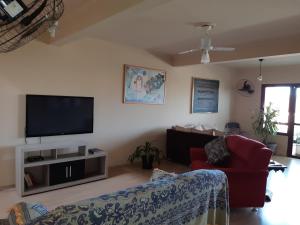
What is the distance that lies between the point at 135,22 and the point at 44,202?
8.77ft

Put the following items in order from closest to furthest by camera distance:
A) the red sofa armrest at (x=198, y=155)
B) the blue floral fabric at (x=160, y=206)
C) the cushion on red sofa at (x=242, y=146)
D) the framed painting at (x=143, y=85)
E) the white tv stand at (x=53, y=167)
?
1. the blue floral fabric at (x=160, y=206)
2. the cushion on red sofa at (x=242, y=146)
3. the white tv stand at (x=53, y=167)
4. the red sofa armrest at (x=198, y=155)
5. the framed painting at (x=143, y=85)

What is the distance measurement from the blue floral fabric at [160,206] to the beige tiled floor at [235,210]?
3.83 feet

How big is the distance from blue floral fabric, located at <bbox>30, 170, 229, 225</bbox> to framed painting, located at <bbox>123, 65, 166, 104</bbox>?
10.7ft

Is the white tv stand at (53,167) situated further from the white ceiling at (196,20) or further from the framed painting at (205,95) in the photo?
the framed painting at (205,95)

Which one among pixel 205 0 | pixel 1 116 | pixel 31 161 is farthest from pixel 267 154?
pixel 1 116

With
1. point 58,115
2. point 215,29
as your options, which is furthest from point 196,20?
point 58,115

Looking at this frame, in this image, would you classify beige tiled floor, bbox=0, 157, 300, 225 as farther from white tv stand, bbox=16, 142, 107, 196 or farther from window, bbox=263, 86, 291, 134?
window, bbox=263, 86, 291, 134

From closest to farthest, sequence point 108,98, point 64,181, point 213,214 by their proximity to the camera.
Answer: point 213,214
point 64,181
point 108,98

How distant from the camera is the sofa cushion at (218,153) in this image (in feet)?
11.0

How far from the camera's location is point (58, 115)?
3.83 metres

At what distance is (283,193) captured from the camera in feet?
12.1

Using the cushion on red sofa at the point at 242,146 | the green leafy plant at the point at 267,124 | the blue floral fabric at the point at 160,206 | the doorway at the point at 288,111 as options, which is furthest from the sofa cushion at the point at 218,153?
the doorway at the point at 288,111

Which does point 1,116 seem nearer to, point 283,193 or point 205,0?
point 205,0

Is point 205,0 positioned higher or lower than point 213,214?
higher
